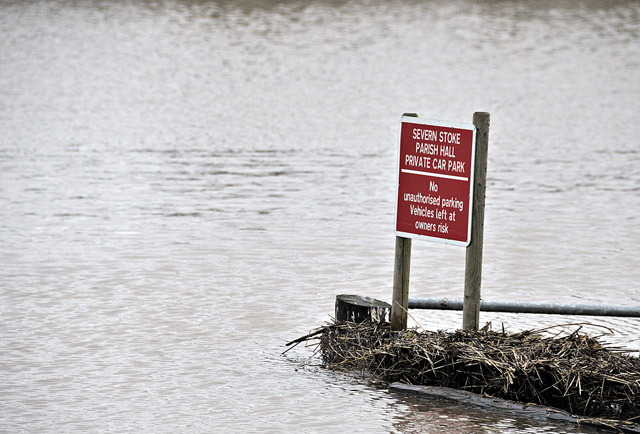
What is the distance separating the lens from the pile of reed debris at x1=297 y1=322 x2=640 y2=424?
21.3ft

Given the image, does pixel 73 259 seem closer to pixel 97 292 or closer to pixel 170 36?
pixel 97 292

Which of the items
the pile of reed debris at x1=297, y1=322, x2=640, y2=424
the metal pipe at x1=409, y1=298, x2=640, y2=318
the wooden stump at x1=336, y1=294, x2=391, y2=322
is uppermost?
the metal pipe at x1=409, y1=298, x2=640, y2=318

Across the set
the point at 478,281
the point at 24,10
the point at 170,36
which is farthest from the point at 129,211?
the point at 24,10

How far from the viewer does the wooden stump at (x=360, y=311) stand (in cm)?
787

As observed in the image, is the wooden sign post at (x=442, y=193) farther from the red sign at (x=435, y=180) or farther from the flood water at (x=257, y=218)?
the flood water at (x=257, y=218)

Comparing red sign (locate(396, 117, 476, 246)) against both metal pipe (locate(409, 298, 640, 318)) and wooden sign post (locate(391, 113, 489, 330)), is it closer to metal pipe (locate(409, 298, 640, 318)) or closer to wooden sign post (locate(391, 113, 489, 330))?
wooden sign post (locate(391, 113, 489, 330))

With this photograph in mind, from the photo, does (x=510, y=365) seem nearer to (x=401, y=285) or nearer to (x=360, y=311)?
(x=401, y=285)

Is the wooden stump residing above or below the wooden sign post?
below

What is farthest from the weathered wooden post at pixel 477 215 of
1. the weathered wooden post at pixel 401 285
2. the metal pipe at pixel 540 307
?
the weathered wooden post at pixel 401 285

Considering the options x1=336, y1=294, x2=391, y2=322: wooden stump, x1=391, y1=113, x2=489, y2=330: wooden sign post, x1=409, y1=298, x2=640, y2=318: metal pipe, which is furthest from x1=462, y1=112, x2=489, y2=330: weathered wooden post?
x1=336, y1=294, x2=391, y2=322: wooden stump

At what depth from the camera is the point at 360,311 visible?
788 centimetres

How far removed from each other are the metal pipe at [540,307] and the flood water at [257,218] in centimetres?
80

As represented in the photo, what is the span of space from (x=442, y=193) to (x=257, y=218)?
5948 mm

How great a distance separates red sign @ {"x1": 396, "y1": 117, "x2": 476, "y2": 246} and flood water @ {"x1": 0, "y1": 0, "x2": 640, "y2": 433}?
1.09 meters
